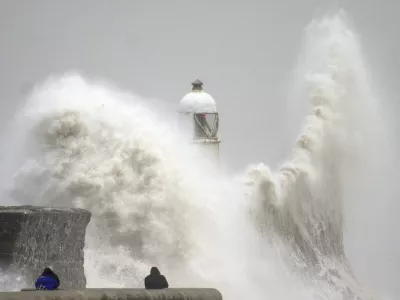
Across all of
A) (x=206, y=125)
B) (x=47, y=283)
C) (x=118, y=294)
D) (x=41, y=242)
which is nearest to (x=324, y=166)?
(x=206, y=125)

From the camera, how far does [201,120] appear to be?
3962 cm

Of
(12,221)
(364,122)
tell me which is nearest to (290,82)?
(364,122)

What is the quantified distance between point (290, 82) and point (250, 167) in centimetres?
580

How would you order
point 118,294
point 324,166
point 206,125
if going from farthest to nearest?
point 206,125 < point 324,166 < point 118,294

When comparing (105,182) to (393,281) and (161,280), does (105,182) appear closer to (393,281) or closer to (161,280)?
(161,280)

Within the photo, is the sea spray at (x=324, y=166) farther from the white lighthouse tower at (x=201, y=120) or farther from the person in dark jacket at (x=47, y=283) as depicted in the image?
the person in dark jacket at (x=47, y=283)

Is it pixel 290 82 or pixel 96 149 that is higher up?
pixel 290 82

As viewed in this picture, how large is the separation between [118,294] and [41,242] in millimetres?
3871

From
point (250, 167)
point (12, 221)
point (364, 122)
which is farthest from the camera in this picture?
point (364, 122)

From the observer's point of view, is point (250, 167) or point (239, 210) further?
point (250, 167)

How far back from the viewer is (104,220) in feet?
86.0

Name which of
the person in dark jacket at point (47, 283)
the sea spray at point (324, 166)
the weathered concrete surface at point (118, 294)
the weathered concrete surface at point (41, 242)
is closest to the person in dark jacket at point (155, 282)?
the weathered concrete surface at point (118, 294)

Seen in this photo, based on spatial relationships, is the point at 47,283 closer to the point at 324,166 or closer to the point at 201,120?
the point at 324,166

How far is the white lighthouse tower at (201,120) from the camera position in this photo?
38906 millimetres
